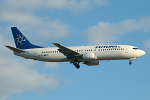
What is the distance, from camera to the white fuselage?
62406mm

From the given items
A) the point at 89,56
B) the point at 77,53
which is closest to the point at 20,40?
the point at 77,53

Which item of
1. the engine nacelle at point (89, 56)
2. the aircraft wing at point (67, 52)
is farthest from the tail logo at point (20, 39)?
the engine nacelle at point (89, 56)

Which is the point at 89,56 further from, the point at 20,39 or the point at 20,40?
the point at 20,39

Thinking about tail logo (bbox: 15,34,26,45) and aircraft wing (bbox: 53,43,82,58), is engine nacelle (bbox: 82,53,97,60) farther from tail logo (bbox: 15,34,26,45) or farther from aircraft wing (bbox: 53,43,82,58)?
tail logo (bbox: 15,34,26,45)

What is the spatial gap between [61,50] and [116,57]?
1180cm

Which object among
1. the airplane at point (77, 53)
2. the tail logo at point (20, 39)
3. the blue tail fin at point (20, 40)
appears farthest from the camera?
the tail logo at point (20, 39)

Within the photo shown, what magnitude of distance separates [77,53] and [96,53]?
4.05 meters

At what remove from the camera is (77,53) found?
206 feet

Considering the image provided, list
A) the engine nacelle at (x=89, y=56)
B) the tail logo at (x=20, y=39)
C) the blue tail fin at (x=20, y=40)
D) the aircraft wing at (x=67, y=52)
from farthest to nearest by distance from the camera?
the tail logo at (x=20, y=39)
the blue tail fin at (x=20, y=40)
the aircraft wing at (x=67, y=52)
the engine nacelle at (x=89, y=56)

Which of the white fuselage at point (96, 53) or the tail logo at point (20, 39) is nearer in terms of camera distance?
the white fuselage at point (96, 53)

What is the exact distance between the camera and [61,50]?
206ft

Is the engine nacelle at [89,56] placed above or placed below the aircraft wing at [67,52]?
below

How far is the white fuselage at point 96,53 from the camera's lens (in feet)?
205

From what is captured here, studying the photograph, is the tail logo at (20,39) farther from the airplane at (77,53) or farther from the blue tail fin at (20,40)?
the airplane at (77,53)
